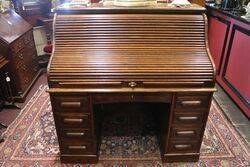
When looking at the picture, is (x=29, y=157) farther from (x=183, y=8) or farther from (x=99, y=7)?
(x=183, y=8)

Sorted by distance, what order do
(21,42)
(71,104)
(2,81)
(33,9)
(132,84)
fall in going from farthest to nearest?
(33,9)
(21,42)
(2,81)
(71,104)
(132,84)

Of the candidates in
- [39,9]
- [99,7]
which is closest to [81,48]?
[99,7]

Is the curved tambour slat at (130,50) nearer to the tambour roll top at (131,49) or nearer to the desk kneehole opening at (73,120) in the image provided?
the tambour roll top at (131,49)

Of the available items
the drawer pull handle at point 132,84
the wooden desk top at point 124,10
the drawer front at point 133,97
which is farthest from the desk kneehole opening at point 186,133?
the wooden desk top at point 124,10

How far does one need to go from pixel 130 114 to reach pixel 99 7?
1461 mm

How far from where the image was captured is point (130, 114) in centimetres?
297

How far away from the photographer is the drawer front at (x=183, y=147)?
7.17 feet

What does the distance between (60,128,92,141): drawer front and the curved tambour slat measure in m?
0.49

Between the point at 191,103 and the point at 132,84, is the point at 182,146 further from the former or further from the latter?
the point at 132,84

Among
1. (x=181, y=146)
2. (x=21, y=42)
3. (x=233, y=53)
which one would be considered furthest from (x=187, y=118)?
(x=21, y=42)

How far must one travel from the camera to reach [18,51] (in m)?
3.15

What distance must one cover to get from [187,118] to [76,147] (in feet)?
3.56

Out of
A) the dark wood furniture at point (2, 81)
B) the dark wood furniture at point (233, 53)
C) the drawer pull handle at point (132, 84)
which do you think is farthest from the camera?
the dark wood furniture at point (233, 53)

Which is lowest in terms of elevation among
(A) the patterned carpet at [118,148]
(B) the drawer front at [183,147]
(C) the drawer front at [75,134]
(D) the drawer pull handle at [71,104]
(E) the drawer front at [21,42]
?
(A) the patterned carpet at [118,148]
